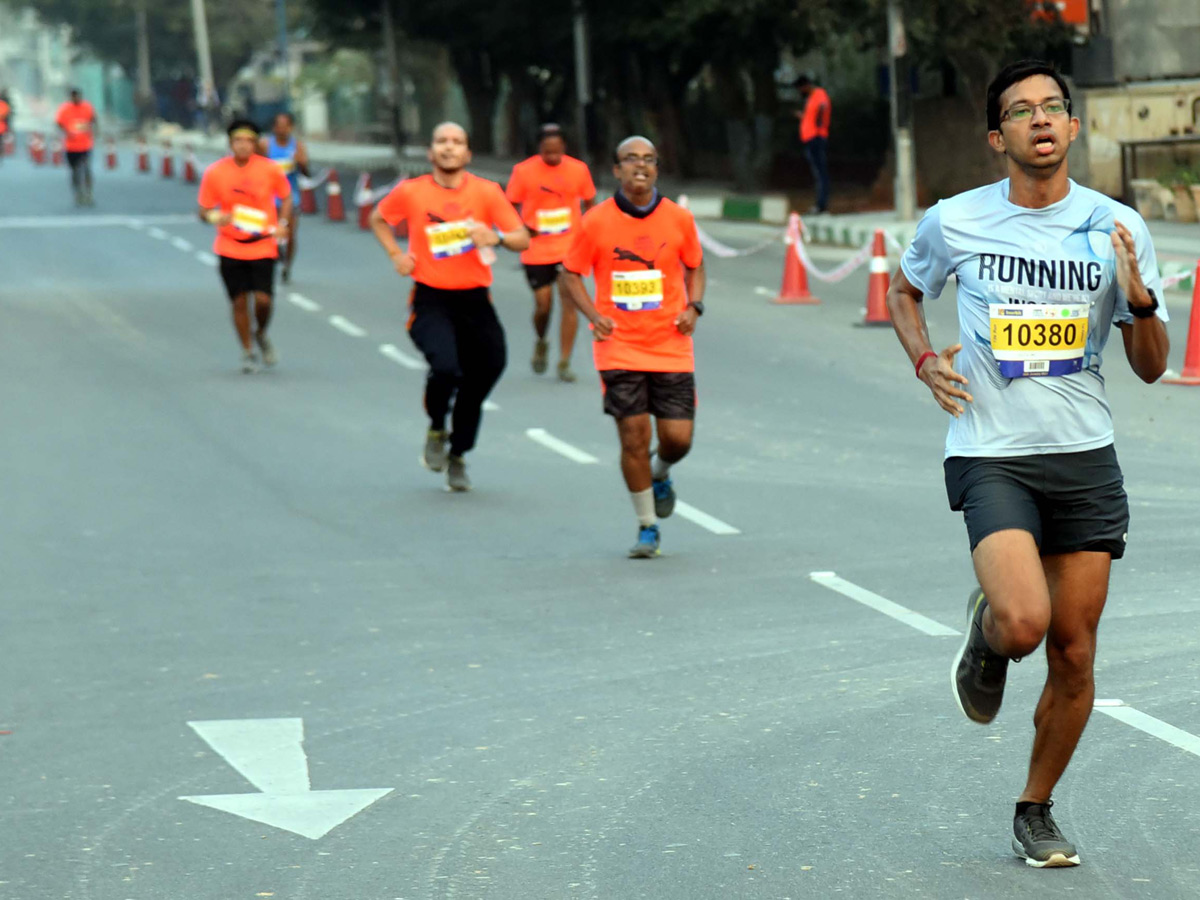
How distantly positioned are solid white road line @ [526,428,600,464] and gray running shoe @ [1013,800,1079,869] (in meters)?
8.13

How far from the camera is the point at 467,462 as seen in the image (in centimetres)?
1351

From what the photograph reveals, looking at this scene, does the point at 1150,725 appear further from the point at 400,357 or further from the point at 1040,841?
the point at 400,357

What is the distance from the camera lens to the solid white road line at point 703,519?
1090 cm

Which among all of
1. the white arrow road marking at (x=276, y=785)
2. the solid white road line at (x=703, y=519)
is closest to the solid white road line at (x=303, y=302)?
the solid white road line at (x=703, y=519)

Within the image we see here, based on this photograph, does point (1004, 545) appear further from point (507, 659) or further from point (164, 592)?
point (164, 592)

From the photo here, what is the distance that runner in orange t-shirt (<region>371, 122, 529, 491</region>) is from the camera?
39.3 feet

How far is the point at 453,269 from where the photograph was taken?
1202cm

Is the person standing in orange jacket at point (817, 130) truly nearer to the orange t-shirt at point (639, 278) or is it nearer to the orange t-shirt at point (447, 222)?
the orange t-shirt at point (447, 222)

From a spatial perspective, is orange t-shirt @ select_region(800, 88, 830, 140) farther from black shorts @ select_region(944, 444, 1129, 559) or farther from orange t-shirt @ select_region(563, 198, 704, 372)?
black shorts @ select_region(944, 444, 1129, 559)

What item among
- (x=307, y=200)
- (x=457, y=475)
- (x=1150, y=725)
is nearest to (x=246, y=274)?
(x=457, y=475)

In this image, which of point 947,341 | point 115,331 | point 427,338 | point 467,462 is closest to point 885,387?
point 947,341

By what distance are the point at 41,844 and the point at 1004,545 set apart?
2.60 meters

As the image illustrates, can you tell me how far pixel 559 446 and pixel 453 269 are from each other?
2.26 m

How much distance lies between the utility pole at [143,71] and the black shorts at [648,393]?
261 ft
